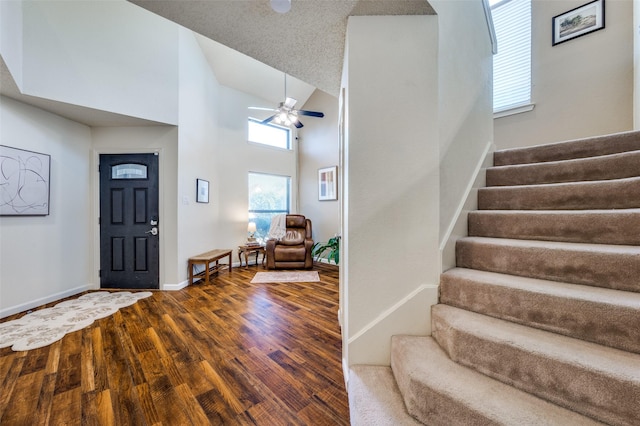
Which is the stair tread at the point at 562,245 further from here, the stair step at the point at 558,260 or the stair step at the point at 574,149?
the stair step at the point at 574,149

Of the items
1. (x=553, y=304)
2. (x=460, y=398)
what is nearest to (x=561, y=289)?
(x=553, y=304)

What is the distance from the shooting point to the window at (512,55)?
315 cm

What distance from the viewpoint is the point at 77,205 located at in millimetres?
3285


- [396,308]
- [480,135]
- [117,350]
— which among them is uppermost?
[480,135]

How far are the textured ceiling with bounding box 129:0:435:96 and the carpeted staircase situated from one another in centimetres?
150

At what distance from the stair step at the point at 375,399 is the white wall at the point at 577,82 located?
3.57m

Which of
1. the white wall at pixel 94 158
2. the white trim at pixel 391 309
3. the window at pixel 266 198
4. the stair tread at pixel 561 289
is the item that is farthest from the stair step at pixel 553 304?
the window at pixel 266 198

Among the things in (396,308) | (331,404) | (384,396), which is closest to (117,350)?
(331,404)

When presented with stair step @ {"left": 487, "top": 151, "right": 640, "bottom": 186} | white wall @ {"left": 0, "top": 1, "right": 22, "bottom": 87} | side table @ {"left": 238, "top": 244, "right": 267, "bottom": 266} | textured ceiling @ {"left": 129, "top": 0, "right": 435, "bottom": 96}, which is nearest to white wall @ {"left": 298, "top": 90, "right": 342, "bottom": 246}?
side table @ {"left": 238, "top": 244, "right": 267, "bottom": 266}

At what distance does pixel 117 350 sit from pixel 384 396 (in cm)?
212

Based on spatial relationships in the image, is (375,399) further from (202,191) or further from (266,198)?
(266,198)

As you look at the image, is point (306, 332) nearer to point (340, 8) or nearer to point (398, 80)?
point (398, 80)

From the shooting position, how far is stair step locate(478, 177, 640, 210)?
133 centimetres

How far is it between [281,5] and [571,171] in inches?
87.4
